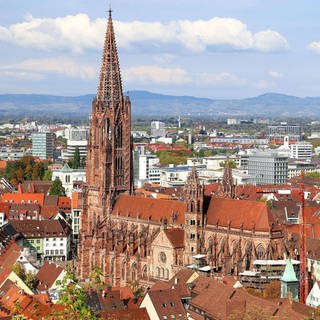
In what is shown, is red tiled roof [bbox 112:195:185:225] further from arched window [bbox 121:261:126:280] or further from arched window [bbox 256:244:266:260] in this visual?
arched window [bbox 256:244:266:260]

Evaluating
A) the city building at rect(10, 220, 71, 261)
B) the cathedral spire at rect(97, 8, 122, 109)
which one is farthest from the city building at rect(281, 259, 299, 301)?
the city building at rect(10, 220, 71, 261)

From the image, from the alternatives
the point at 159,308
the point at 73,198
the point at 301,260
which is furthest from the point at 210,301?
the point at 73,198

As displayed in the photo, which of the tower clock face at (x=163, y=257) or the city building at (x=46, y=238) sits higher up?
the tower clock face at (x=163, y=257)

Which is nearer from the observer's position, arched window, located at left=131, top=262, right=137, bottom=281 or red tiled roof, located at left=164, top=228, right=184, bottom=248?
red tiled roof, located at left=164, top=228, right=184, bottom=248

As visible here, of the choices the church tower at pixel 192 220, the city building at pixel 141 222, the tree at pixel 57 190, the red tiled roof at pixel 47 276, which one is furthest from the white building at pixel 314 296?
the tree at pixel 57 190

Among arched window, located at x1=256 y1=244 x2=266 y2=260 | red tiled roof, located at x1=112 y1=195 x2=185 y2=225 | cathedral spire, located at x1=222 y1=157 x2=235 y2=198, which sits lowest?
arched window, located at x1=256 y1=244 x2=266 y2=260

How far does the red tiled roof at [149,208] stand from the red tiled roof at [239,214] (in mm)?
5790

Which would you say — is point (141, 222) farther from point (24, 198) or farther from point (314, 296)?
point (24, 198)

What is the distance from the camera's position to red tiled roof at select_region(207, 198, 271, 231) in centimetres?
10281

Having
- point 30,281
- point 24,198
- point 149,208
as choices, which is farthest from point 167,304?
point 24,198

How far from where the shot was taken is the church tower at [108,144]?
126062 mm

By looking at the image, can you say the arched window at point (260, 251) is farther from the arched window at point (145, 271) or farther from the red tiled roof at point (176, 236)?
the arched window at point (145, 271)

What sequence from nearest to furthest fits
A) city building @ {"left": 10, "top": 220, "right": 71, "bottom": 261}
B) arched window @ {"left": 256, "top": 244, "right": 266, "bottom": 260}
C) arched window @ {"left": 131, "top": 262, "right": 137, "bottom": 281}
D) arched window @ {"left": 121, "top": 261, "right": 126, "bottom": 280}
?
arched window @ {"left": 256, "top": 244, "right": 266, "bottom": 260} → arched window @ {"left": 131, "top": 262, "right": 137, "bottom": 281} → arched window @ {"left": 121, "top": 261, "right": 126, "bottom": 280} → city building @ {"left": 10, "top": 220, "right": 71, "bottom": 261}

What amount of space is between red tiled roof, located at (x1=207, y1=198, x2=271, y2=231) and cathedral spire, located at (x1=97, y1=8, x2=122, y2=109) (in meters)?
25.4
